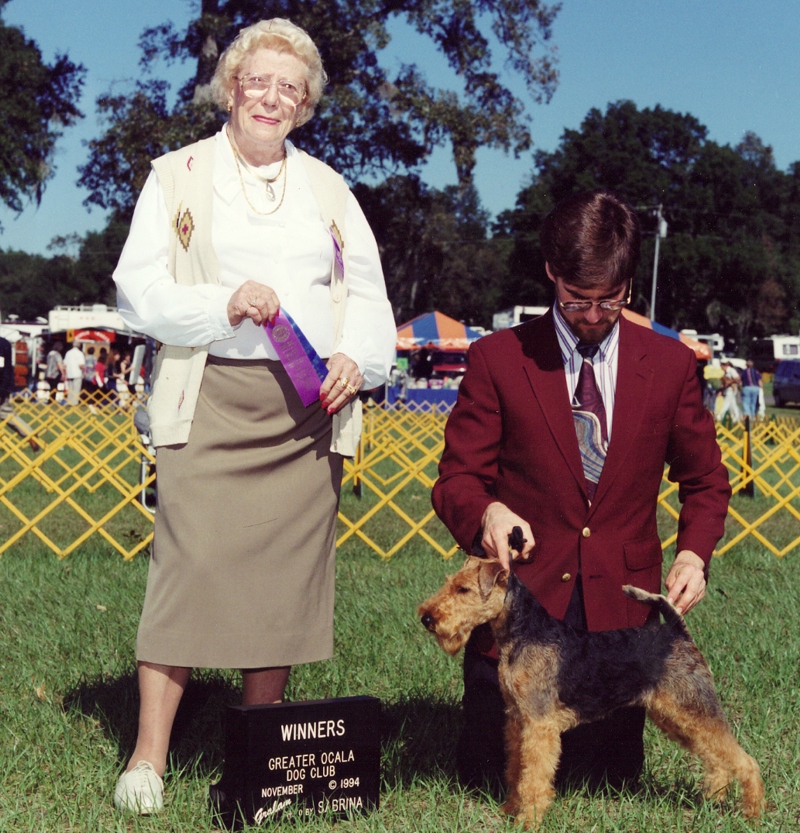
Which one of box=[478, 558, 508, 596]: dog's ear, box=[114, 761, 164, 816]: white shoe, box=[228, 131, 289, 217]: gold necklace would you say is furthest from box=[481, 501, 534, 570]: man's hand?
box=[114, 761, 164, 816]: white shoe

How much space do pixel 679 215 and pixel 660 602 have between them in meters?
62.0

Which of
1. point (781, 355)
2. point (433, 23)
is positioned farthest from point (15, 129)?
point (781, 355)

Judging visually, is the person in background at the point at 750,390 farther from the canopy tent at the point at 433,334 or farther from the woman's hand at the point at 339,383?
the woman's hand at the point at 339,383

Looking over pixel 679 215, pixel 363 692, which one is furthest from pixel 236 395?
pixel 679 215

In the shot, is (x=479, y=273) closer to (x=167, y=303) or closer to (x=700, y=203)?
(x=700, y=203)

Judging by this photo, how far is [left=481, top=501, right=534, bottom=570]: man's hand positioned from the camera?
112 inches

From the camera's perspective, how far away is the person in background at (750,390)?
25359 mm

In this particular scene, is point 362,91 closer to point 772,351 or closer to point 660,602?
point 660,602

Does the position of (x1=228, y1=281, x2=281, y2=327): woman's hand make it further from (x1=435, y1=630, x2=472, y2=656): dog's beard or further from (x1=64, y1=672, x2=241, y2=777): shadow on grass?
(x1=64, y1=672, x2=241, y2=777): shadow on grass

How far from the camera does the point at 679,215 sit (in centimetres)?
6169

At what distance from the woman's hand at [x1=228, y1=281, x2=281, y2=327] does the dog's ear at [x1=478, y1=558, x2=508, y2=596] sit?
2.99 feet

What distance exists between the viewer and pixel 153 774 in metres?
3.19

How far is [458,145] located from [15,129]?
10.9m

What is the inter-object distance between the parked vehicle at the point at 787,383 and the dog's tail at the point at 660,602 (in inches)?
1533
